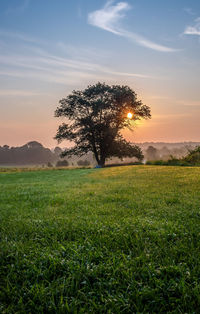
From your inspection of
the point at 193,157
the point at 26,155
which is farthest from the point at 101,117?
the point at 26,155

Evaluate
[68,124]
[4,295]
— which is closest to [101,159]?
[68,124]

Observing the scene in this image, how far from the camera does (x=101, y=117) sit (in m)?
29.6

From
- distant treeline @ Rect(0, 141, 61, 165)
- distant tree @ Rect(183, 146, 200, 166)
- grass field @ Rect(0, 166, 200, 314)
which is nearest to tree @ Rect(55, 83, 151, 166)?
distant tree @ Rect(183, 146, 200, 166)

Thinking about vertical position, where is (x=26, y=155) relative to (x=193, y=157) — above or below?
above

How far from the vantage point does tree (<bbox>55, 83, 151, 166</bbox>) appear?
2891 centimetres

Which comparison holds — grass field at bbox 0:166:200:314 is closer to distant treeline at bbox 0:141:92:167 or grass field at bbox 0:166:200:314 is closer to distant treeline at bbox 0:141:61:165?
distant treeline at bbox 0:141:92:167

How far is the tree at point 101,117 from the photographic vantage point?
28906 mm

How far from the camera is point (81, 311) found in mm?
1275

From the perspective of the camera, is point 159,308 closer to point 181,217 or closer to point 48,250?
point 48,250

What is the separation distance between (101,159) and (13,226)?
27.3 meters

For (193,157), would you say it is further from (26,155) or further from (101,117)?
(26,155)

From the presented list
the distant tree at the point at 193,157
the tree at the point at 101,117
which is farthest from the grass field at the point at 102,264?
the tree at the point at 101,117

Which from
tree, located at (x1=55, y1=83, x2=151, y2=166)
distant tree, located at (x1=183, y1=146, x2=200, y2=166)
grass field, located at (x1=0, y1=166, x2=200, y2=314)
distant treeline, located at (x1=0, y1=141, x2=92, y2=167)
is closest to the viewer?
grass field, located at (x1=0, y1=166, x2=200, y2=314)

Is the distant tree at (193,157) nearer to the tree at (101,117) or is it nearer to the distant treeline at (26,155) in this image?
the tree at (101,117)
